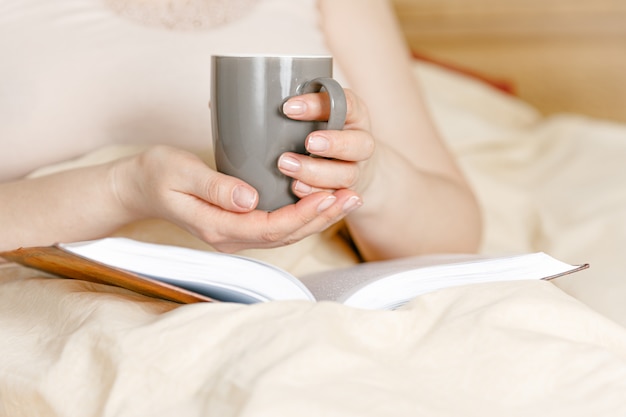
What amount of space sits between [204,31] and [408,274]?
49 centimetres

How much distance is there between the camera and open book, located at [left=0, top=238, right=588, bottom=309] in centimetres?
64

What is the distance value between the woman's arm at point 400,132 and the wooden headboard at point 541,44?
0.89m

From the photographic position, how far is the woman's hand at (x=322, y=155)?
71 cm

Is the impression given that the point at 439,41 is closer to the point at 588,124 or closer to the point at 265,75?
the point at 588,124

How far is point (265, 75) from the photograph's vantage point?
0.71 m

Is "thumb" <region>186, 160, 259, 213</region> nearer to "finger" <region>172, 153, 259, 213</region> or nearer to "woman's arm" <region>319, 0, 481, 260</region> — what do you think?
"finger" <region>172, 153, 259, 213</region>

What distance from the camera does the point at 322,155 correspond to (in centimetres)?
72

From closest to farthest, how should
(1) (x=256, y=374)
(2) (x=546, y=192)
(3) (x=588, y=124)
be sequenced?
(1) (x=256, y=374), (2) (x=546, y=192), (3) (x=588, y=124)

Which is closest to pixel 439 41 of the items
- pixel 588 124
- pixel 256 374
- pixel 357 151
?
pixel 588 124

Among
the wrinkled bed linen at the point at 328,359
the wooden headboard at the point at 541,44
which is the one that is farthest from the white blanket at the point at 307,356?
the wooden headboard at the point at 541,44

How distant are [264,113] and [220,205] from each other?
89 mm

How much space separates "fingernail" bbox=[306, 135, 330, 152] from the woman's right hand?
0.14ft

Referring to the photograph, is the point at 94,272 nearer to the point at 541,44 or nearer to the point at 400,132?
the point at 400,132

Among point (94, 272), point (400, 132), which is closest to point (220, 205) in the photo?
point (94, 272)
